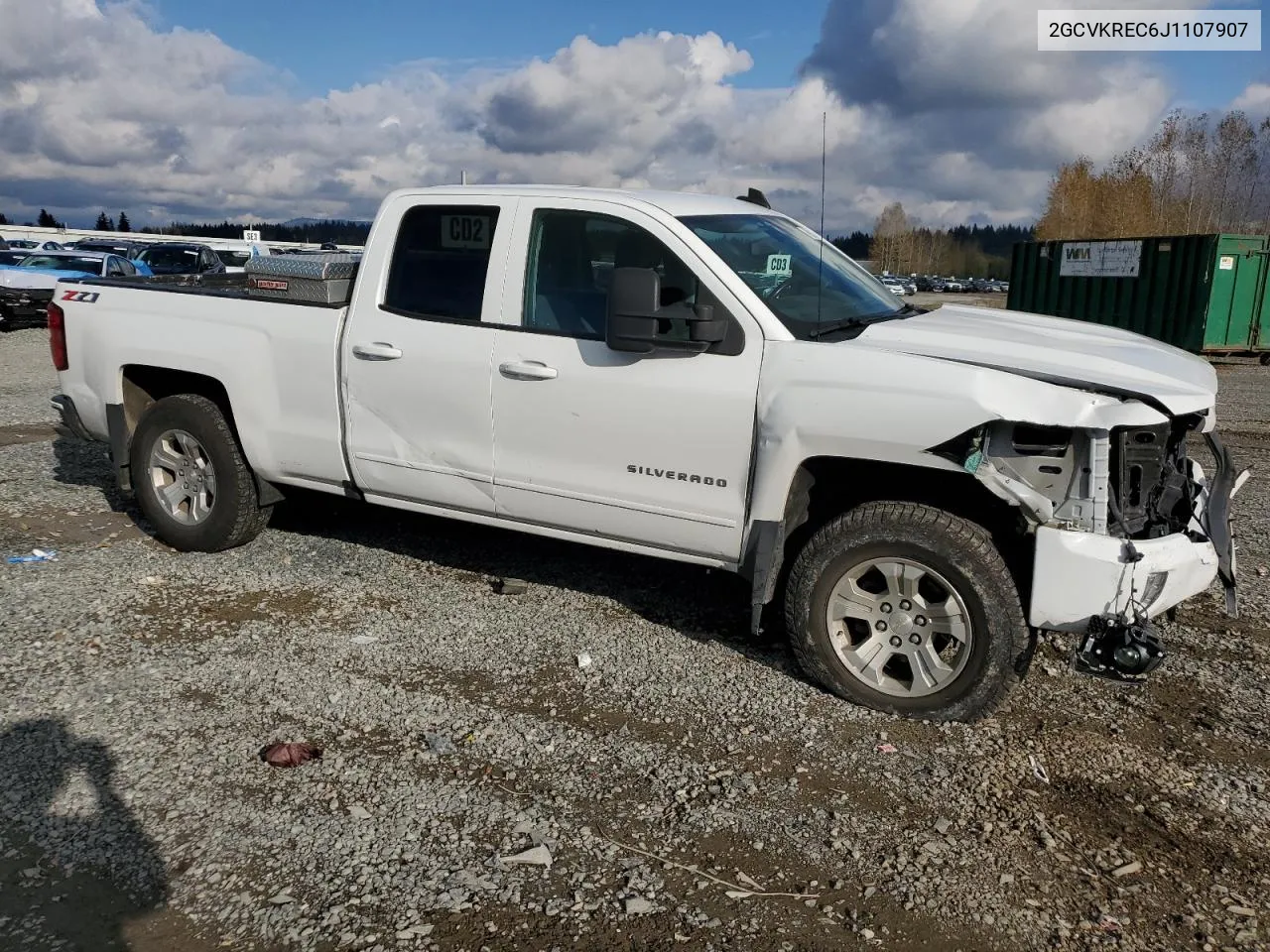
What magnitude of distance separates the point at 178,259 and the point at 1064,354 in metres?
21.9

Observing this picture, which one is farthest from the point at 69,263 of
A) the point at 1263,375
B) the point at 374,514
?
the point at 1263,375

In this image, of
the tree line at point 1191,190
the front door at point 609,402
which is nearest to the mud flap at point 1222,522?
the front door at point 609,402

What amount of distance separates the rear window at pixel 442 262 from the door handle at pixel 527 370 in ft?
1.07

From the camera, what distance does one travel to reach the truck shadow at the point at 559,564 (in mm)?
4984

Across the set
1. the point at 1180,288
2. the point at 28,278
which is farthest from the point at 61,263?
the point at 1180,288

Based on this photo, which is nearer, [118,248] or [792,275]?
[792,275]

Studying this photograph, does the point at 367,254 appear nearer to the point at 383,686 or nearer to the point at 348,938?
the point at 383,686

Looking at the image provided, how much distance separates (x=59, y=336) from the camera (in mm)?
6023

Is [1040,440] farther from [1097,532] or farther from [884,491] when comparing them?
[884,491]

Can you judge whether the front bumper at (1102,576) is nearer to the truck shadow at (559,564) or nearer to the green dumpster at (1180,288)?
the truck shadow at (559,564)

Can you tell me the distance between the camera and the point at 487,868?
3.03m

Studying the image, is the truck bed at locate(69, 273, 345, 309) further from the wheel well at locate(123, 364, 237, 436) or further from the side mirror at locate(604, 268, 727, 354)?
the side mirror at locate(604, 268, 727, 354)

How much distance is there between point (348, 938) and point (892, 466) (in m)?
2.59

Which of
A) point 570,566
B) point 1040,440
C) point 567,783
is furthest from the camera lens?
point 570,566
